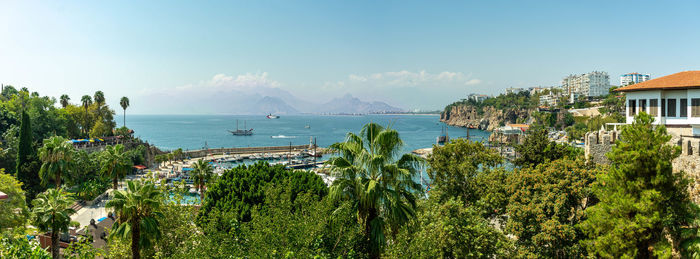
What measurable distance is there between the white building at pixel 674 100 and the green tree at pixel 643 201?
7.31 m

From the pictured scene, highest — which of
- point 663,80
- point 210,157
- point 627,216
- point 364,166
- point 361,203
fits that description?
point 663,80

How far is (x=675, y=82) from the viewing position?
1712 centimetres

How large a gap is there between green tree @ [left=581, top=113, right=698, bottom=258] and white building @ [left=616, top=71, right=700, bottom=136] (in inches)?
288

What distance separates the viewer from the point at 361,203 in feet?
33.0

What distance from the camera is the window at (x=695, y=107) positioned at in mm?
16250

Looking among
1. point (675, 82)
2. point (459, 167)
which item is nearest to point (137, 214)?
point (459, 167)

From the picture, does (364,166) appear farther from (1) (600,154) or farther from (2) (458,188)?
(1) (600,154)

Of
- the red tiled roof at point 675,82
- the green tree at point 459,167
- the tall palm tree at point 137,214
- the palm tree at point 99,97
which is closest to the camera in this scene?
the tall palm tree at point 137,214

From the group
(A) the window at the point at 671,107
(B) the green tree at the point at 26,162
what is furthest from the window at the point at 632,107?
(B) the green tree at the point at 26,162

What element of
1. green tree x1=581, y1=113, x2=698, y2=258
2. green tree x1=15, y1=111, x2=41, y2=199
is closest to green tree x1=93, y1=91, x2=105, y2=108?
green tree x1=15, y1=111, x2=41, y2=199

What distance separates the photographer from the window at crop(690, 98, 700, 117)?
16250mm

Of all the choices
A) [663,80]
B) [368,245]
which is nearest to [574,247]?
[368,245]

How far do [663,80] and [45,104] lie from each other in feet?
244

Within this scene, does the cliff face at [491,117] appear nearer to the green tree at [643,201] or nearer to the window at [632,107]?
the window at [632,107]
